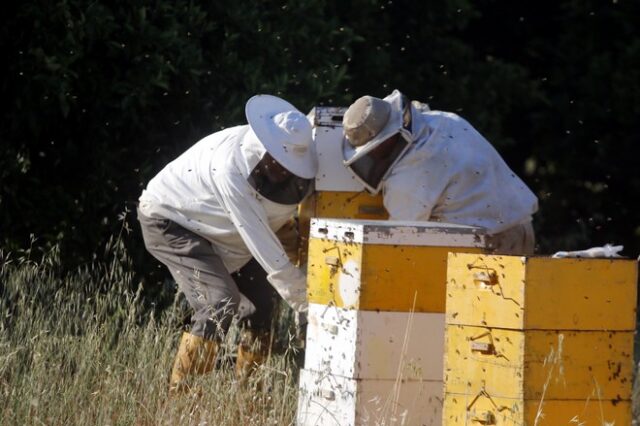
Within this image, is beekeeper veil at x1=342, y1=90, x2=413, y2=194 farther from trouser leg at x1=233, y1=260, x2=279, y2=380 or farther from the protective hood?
trouser leg at x1=233, y1=260, x2=279, y2=380

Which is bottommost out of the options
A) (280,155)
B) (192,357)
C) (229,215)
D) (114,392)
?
(114,392)

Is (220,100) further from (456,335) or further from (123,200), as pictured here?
(456,335)

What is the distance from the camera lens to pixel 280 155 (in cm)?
540

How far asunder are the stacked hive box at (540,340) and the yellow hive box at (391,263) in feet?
0.94

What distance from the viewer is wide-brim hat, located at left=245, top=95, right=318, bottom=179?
543 cm

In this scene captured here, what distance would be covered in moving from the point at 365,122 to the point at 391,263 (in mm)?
985

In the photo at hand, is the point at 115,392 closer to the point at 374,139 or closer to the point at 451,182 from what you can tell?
the point at 374,139

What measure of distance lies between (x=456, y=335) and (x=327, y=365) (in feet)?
1.97

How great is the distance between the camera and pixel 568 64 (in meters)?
11.0

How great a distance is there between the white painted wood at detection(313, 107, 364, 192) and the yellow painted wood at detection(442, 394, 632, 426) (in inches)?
55.8

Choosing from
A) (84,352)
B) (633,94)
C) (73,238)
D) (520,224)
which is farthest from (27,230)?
(633,94)

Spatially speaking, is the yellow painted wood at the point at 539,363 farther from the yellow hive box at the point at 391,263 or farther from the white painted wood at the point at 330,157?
the white painted wood at the point at 330,157

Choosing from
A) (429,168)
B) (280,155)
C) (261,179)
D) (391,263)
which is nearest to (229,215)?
(261,179)

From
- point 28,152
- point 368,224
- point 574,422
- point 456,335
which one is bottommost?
point 574,422
